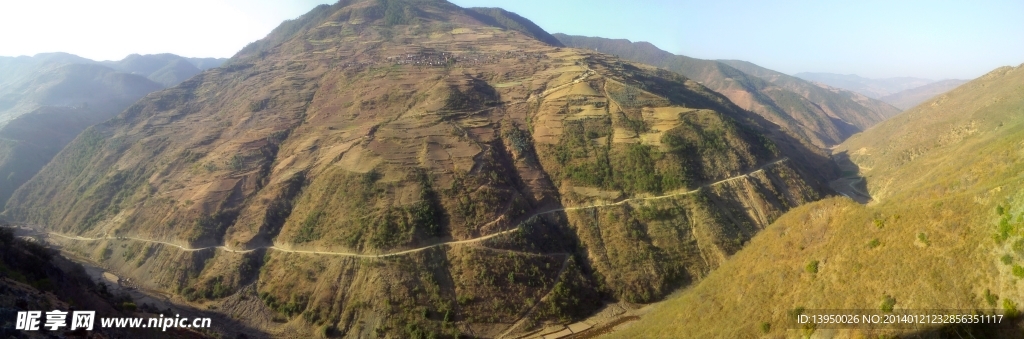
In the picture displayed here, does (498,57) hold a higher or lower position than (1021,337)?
higher

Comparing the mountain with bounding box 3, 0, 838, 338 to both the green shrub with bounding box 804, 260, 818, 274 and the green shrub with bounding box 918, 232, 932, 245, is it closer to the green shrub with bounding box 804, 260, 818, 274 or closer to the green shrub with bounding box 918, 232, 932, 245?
the green shrub with bounding box 804, 260, 818, 274

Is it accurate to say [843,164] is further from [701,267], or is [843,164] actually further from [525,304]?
[525,304]

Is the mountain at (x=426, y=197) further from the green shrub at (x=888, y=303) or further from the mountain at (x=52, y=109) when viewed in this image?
the green shrub at (x=888, y=303)

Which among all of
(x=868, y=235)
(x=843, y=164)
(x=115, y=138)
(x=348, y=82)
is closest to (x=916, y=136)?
(x=843, y=164)

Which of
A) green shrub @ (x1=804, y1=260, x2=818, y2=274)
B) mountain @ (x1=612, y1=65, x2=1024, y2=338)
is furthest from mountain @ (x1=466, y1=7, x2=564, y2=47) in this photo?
green shrub @ (x1=804, y1=260, x2=818, y2=274)

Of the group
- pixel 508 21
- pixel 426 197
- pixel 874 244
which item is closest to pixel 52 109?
pixel 426 197

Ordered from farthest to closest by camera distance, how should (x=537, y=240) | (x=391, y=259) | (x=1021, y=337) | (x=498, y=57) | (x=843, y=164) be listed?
(x=498, y=57)
(x=843, y=164)
(x=537, y=240)
(x=391, y=259)
(x=1021, y=337)
